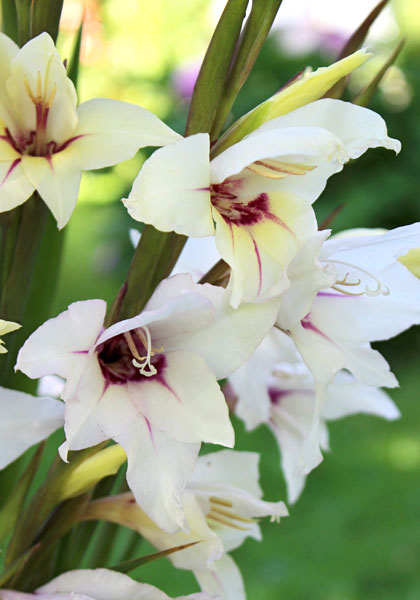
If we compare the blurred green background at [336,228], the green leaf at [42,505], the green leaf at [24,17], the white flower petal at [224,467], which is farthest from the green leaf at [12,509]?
the blurred green background at [336,228]

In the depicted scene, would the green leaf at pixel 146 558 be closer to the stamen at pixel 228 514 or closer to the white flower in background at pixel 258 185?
the stamen at pixel 228 514

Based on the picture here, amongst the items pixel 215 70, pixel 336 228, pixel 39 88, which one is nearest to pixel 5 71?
pixel 39 88

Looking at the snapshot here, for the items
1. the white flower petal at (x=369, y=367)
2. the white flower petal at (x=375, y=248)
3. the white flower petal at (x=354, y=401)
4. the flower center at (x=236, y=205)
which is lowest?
the white flower petal at (x=354, y=401)

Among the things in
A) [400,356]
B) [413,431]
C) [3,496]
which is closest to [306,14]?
[400,356]

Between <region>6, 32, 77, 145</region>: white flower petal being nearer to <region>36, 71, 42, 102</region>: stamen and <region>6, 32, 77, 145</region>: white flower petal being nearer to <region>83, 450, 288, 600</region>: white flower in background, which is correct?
<region>36, 71, 42, 102</region>: stamen

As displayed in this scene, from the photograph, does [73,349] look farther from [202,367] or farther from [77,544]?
[77,544]

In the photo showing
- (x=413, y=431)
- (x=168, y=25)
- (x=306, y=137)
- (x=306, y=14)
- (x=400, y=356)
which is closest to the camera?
(x=306, y=137)

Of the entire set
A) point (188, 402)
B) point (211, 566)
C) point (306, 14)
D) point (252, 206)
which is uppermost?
point (252, 206)
